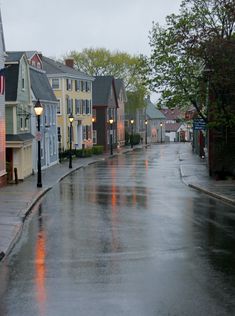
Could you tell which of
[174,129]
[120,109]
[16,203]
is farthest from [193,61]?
[174,129]

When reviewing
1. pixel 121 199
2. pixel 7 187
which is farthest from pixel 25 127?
pixel 121 199

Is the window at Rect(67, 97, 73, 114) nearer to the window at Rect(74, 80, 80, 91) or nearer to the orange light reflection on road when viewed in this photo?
the window at Rect(74, 80, 80, 91)

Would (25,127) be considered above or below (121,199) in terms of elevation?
above

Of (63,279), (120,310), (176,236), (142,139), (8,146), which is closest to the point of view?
(120,310)

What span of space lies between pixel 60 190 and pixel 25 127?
11.4 meters

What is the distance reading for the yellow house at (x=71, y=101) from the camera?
237 feet

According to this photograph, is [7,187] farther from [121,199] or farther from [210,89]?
[210,89]

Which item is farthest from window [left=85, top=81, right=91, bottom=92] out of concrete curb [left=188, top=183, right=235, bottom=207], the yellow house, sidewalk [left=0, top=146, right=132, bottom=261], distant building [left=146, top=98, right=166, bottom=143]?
distant building [left=146, top=98, right=166, bottom=143]

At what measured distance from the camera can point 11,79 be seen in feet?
134

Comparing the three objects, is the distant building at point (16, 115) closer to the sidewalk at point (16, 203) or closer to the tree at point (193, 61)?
the sidewalk at point (16, 203)

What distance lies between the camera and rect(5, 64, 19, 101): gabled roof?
1593 inches

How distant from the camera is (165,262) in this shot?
13.2m

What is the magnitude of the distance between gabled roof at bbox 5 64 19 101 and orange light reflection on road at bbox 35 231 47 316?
23.9 meters

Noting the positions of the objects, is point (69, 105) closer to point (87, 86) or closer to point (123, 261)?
point (87, 86)
